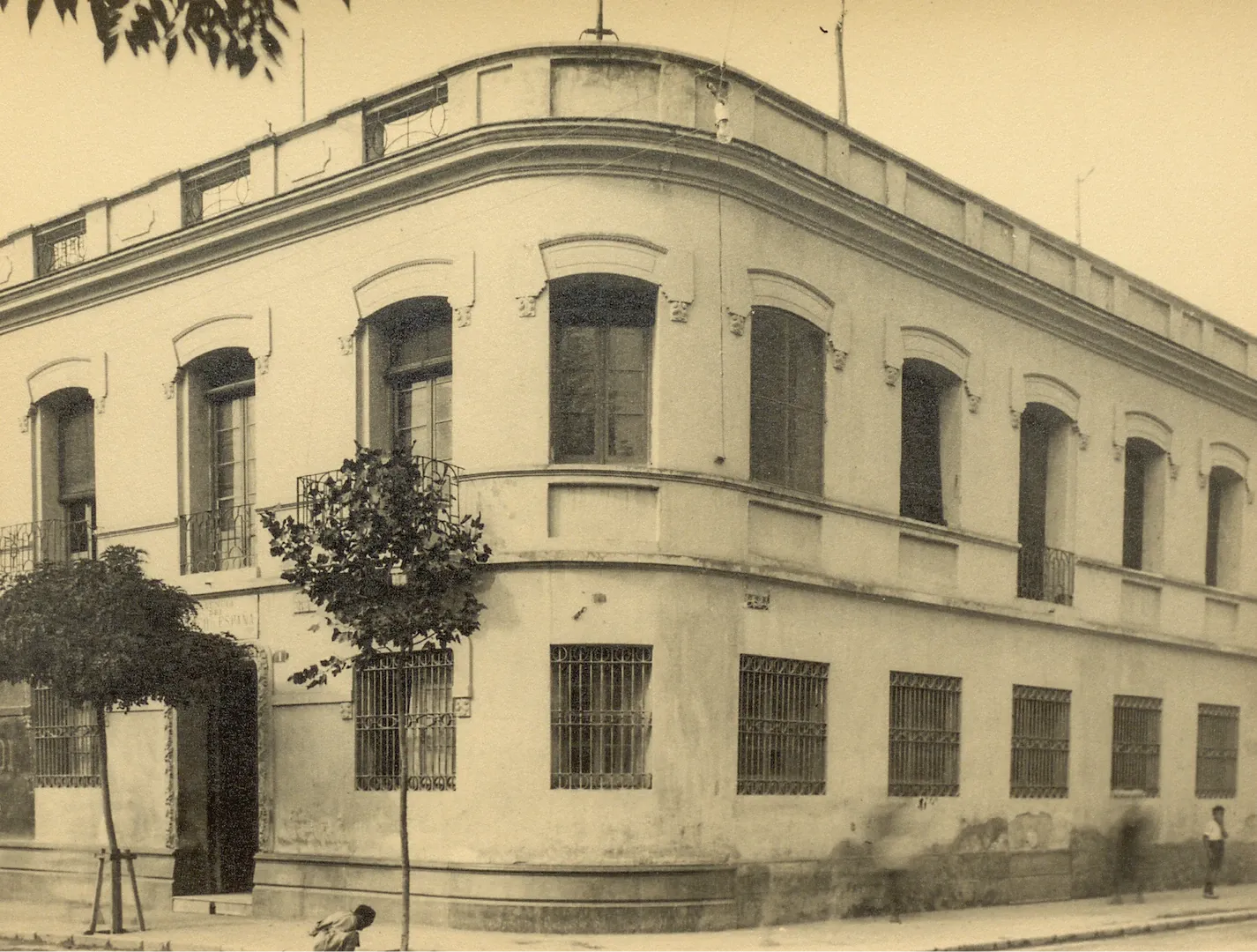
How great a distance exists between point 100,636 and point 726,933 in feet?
22.4

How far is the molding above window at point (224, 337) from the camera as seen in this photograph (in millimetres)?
18688

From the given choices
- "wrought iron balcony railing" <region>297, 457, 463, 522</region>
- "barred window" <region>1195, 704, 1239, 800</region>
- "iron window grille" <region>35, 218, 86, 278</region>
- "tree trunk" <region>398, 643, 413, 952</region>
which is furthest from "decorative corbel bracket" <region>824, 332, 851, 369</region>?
"barred window" <region>1195, 704, 1239, 800</region>

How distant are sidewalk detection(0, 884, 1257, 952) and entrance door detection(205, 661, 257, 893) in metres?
1.08

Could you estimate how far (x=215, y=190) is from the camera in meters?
19.6

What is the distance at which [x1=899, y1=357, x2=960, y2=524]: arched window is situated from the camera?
19.9 m

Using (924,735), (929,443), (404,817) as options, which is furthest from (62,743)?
(929,443)

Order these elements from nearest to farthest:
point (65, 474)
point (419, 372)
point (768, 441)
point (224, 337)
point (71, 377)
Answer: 1. point (768, 441)
2. point (419, 372)
3. point (224, 337)
4. point (71, 377)
5. point (65, 474)

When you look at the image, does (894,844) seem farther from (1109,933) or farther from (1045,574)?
(1045,574)

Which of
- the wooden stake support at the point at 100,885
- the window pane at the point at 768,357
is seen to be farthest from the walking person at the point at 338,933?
the window pane at the point at 768,357

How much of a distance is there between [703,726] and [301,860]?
4640 millimetres

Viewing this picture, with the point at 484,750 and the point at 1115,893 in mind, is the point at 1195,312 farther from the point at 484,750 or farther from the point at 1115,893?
the point at 484,750

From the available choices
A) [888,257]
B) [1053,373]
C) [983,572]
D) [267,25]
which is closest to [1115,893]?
[983,572]

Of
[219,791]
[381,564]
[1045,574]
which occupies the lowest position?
[219,791]

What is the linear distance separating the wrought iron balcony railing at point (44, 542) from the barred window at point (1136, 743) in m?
14.2
